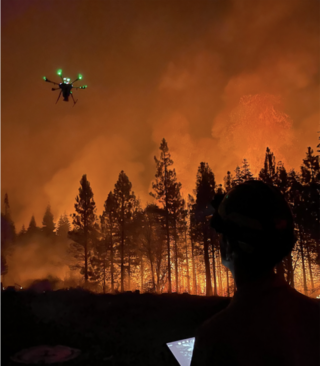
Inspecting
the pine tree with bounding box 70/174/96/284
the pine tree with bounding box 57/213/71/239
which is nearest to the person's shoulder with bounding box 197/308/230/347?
the pine tree with bounding box 70/174/96/284

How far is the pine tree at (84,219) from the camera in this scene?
2061 centimetres

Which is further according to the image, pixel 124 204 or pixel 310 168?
pixel 124 204

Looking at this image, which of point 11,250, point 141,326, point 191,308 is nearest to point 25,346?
point 141,326

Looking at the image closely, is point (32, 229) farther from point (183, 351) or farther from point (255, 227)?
point (255, 227)

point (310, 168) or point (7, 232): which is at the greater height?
point (310, 168)

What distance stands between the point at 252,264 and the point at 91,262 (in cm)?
2008

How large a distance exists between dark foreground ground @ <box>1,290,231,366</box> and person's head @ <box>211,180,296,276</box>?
19.2 feet

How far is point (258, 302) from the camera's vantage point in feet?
4.63

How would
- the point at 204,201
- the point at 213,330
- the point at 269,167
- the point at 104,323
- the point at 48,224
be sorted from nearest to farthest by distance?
the point at 213,330 < the point at 104,323 < the point at 269,167 < the point at 204,201 < the point at 48,224

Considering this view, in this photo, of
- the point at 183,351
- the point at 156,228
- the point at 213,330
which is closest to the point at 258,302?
the point at 213,330

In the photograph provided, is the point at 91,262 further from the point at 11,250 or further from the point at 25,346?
the point at 25,346

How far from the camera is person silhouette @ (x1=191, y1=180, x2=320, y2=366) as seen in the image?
136 centimetres

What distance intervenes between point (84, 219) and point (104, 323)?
1304 cm

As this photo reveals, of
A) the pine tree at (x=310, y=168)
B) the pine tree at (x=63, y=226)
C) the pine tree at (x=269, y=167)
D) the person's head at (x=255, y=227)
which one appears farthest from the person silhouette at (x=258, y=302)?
the pine tree at (x=63, y=226)
